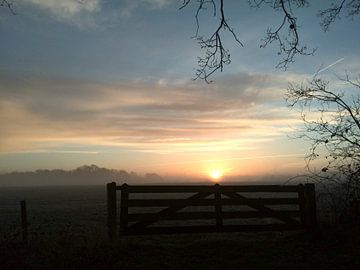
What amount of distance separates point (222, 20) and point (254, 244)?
6.21 metres

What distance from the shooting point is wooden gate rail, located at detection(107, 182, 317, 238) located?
1134 cm

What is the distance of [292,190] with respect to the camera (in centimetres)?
1241

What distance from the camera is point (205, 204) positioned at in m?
11.8

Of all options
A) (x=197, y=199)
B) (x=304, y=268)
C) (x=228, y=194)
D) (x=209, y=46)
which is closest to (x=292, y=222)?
(x=228, y=194)

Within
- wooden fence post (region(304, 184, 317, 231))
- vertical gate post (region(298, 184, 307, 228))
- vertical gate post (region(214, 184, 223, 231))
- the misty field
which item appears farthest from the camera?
vertical gate post (region(298, 184, 307, 228))

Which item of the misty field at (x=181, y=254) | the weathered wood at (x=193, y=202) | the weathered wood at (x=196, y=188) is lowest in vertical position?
the misty field at (x=181, y=254)

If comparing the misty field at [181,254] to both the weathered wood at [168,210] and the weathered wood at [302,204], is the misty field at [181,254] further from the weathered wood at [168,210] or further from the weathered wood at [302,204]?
the weathered wood at [302,204]

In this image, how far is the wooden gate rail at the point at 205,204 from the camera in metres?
11.3

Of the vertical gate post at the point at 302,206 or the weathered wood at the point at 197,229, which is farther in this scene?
the vertical gate post at the point at 302,206

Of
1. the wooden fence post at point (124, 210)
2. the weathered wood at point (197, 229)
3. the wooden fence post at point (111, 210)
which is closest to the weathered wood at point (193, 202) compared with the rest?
the wooden fence post at point (124, 210)

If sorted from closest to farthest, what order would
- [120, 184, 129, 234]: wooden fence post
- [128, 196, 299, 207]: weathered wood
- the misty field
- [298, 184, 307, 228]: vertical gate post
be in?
1. the misty field
2. [120, 184, 129, 234]: wooden fence post
3. [128, 196, 299, 207]: weathered wood
4. [298, 184, 307, 228]: vertical gate post

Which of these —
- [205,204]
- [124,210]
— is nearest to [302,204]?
[205,204]

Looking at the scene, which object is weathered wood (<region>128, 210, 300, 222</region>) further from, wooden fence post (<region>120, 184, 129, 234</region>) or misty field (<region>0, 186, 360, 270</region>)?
misty field (<region>0, 186, 360, 270</region>)

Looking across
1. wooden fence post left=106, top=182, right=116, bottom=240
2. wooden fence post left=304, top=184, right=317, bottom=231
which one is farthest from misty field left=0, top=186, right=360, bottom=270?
wooden fence post left=304, top=184, right=317, bottom=231
